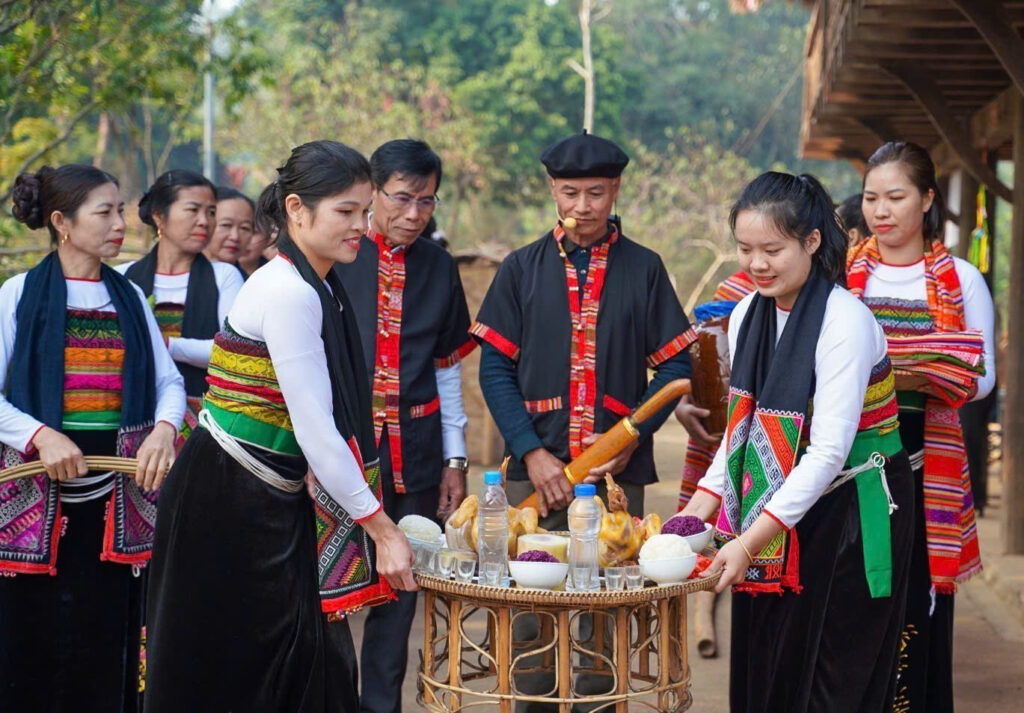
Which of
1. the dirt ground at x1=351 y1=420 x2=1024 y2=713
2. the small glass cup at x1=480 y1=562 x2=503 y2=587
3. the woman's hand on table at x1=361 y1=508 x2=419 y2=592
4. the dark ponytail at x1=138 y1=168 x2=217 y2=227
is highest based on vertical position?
the dark ponytail at x1=138 y1=168 x2=217 y2=227

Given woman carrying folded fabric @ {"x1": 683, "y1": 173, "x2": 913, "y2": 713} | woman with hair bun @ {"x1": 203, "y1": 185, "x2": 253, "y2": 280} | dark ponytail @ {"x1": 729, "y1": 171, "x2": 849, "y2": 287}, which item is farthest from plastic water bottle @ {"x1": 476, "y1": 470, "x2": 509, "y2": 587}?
woman with hair bun @ {"x1": 203, "y1": 185, "x2": 253, "y2": 280}

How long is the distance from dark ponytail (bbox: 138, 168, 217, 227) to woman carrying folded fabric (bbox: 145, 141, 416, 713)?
1.79 metres

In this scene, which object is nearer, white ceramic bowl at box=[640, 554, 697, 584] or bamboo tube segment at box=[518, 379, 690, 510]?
white ceramic bowl at box=[640, 554, 697, 584]

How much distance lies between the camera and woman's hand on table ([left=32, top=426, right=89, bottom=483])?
3.68 m

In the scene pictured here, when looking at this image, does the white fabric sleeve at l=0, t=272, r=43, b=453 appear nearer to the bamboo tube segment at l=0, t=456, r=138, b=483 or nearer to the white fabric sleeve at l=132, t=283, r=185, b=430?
the bamboo tube segment at l=0, t=456, r=138, b=483

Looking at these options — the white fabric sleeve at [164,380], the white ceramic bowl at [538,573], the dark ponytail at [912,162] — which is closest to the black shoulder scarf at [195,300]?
the white fabric sleeve at [164,380]

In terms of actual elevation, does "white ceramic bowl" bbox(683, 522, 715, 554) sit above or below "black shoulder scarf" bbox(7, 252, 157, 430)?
below

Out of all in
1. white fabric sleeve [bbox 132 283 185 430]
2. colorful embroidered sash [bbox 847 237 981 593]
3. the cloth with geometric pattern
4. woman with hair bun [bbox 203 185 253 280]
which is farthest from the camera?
woman with hair bun [bbox 203 185 253 280]

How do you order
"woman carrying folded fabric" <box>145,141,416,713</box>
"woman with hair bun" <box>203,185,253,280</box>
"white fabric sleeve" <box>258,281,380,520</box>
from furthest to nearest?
"woman with hair bun" <box>203,185,253,280</box> < "woman carrying folded fabric" <box>145,141,416,713</box> < "white fabric sleeve" <box>258,281,380,520</box>

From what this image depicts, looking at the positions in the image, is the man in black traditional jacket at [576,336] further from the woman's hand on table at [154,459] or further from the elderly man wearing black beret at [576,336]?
the woman's hand on table at [154,459]

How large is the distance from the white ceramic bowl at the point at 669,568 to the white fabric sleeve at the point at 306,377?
73 cm

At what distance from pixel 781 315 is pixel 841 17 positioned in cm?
484

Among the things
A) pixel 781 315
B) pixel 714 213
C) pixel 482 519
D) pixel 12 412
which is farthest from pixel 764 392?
pixel 714 213

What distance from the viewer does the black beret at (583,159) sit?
4.07 metres
